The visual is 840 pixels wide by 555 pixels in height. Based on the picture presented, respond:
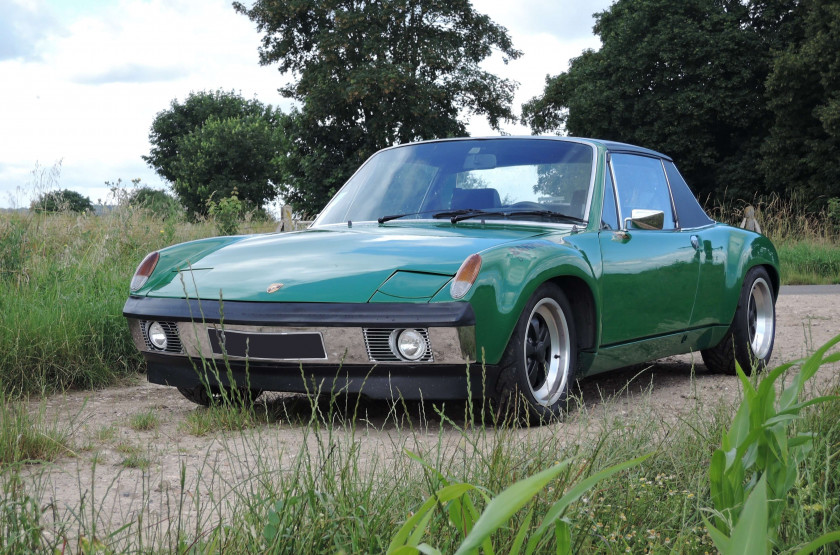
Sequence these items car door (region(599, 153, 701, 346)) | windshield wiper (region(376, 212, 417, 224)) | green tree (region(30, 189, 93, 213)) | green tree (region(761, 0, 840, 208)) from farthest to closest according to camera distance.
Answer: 1. green tree (region(761, 0, 840, 208))
2. green tree (region(30, 189, 93, 213))
3. windshield wiper (region(376, 212, 417, 224))
4. car door (region(599, 153, 701, 346))

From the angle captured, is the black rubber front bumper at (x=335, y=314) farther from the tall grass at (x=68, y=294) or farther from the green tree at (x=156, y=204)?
the green tree at (x=156, y=204)

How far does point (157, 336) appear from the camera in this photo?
4.57 meters

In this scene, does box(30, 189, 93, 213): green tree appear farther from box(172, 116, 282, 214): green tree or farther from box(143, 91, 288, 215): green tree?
box(172, 116, 282, 214): green tree

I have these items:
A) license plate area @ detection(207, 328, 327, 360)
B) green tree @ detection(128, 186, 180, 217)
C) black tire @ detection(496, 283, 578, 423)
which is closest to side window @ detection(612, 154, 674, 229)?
black tire @ detection(496, 283, 578, 423)

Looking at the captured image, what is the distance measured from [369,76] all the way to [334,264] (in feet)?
106

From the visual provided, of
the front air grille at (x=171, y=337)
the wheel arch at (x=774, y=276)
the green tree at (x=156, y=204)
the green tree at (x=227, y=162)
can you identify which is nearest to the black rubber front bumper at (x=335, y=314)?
the front air grille at (x=171, y=337)

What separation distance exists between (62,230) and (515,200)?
242 inches

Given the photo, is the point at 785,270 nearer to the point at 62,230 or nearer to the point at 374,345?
the point at 62,230

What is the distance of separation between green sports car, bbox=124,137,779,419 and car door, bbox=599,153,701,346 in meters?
0.01

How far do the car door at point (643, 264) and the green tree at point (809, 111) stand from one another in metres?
28.5

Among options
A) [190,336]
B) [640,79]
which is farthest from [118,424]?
[640,79]

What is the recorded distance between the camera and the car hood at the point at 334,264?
4121 millimetres

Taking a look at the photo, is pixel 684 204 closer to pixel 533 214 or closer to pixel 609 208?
pixel 609 208

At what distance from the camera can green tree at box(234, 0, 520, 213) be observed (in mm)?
37062
